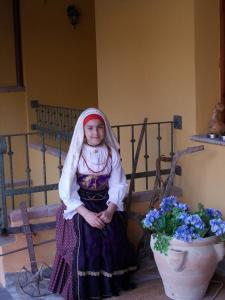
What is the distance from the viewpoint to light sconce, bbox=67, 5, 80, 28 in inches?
253

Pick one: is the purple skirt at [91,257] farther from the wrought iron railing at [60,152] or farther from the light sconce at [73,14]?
the light sconce at [73,14]

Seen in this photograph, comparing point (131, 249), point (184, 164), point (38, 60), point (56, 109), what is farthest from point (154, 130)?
point (38, 60)

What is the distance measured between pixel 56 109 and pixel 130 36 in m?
1.97

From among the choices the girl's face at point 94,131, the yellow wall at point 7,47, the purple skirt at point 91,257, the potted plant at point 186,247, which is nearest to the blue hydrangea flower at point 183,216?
the potted plant at point 186,247

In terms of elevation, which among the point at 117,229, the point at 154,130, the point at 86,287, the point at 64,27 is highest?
the point at 64,27

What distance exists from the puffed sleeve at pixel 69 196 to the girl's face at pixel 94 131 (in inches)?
8.9

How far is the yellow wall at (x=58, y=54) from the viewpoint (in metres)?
6.25

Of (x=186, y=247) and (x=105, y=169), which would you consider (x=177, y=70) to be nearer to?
(x=105, y=169)

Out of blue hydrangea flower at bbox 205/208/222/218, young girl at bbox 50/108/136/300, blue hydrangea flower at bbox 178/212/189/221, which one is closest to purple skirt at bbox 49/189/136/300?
young girl at bbox 50/108/136/300

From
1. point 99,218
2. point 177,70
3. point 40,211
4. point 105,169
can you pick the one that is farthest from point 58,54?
point 99,218

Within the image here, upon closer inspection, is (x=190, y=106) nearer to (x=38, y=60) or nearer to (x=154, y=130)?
(x=154, y=130)

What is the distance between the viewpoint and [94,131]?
10.3 ft

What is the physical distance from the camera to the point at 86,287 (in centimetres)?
304

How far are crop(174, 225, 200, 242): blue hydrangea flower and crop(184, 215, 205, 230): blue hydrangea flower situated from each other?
2 centimetres
